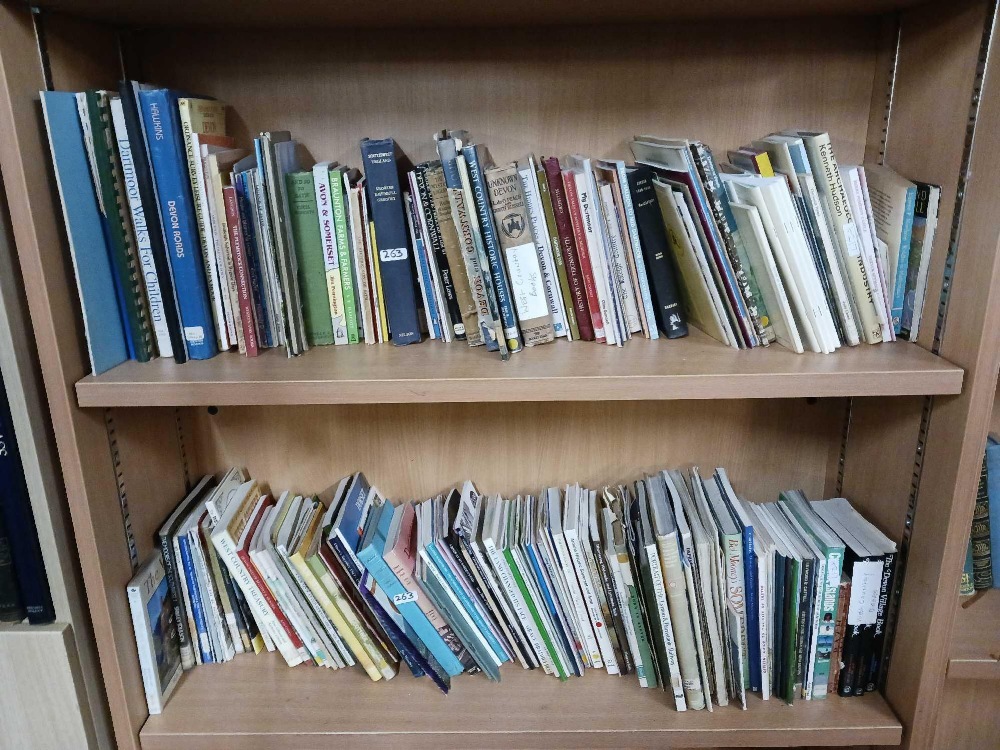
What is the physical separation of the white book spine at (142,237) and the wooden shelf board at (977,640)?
3.44 feet

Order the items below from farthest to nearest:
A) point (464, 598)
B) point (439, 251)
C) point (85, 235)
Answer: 1. point (464, 598)
2. point (439, 251)
3. point (85, 235)

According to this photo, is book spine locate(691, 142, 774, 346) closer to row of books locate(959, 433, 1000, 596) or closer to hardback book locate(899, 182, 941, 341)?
hardback book locate(899, 182, 941, 341)

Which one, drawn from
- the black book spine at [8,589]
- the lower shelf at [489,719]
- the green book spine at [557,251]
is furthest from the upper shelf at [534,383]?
the lower shelf at [489,719]

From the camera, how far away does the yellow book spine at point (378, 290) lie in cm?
88

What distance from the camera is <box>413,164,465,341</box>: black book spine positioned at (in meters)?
0.84

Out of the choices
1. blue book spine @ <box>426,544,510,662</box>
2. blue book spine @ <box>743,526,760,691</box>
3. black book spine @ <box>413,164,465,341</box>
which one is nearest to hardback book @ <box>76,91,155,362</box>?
black book spine @ <box>413,164,465,341</box>

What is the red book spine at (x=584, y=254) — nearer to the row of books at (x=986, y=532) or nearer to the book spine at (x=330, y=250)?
the book spine at (x=330, y=250)

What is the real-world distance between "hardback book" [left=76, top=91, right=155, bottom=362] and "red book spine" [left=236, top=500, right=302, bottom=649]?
0.98 ft

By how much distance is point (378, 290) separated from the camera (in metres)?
0.90

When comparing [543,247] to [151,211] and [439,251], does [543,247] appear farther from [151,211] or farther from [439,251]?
[151,211]

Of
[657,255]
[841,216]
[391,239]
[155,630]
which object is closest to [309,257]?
[391,239]

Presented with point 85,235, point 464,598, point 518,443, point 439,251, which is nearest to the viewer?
point 85,235

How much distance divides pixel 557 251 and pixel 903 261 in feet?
1.38

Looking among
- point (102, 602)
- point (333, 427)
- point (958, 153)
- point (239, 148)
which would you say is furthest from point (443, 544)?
point (958, 153)
